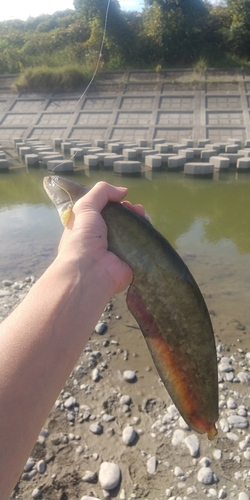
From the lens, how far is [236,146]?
1304 cm

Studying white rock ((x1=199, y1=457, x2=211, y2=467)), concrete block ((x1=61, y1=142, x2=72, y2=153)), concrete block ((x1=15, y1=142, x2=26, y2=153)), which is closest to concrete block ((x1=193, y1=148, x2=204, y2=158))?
concrete block ((x1=61, y1=142, x2=72, y2=153))

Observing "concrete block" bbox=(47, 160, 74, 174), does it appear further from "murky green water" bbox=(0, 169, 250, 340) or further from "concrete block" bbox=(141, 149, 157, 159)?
"concrete block" bbox=(141, 149, 157, 159)

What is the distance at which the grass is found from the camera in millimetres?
19609

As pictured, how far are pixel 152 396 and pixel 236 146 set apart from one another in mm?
11012

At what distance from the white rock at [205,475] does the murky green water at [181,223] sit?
237 cm

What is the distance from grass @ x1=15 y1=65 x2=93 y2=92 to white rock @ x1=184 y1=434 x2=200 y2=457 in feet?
62.4

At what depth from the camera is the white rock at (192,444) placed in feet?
10.3

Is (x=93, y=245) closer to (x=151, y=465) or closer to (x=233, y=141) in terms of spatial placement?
(x=151, y=465)

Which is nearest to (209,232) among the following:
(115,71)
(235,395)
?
(235,395)

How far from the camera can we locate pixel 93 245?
2.03 meters

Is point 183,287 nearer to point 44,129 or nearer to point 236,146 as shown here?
point 236,146

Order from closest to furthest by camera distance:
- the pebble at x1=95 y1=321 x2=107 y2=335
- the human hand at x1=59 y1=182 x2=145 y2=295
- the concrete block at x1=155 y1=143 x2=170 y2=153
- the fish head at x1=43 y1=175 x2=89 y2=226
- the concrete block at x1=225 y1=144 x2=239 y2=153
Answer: the human hand at x1=59 y1=182 x2=145 y2=295, the fish head at x1=43 y1=175 x2=89 y2=226, the pebble at x1=95 y1=321 x2=107 y2=335, the concrete block at x1=225 y1=144 x2=239 y2=153, the concrete block at x1=155 y1=143 x2=170 y2=153

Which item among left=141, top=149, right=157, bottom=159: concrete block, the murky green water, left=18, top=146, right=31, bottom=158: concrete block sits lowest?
the murky green water

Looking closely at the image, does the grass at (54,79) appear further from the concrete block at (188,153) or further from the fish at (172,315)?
the fish at (172,315)
